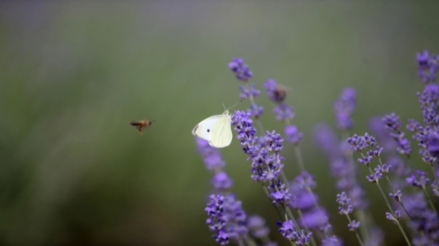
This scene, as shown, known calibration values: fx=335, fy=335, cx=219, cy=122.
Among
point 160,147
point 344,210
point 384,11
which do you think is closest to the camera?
point 344,210

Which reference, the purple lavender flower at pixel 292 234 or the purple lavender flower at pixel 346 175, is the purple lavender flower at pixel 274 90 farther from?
the purple lavender flower at pixel 292 234

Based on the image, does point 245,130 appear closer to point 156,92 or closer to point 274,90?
point 274,90

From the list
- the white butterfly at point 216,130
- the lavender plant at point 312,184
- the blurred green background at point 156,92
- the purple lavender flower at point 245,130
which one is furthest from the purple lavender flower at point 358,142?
the blurred green background at point 156,92

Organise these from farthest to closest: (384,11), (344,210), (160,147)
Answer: (160,147) < (384,11) < (344,210)

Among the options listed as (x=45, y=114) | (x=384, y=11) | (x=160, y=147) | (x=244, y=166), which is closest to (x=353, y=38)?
(x=384, y=11)

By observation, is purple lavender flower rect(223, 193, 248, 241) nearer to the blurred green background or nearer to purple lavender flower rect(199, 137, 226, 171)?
purple lavender flower rect(199, 137, 226, 171)

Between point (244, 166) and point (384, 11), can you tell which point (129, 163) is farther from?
point (384, 11)

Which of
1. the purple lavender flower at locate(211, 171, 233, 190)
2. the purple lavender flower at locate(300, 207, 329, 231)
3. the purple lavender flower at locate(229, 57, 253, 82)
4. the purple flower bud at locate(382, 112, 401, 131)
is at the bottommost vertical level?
the purple lavender flower at locate(300, 207, 329, 231)

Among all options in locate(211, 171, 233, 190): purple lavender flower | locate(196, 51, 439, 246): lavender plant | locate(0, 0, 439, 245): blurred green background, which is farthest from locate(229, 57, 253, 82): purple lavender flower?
locate(0, 0, 439, 245): blurred green background
